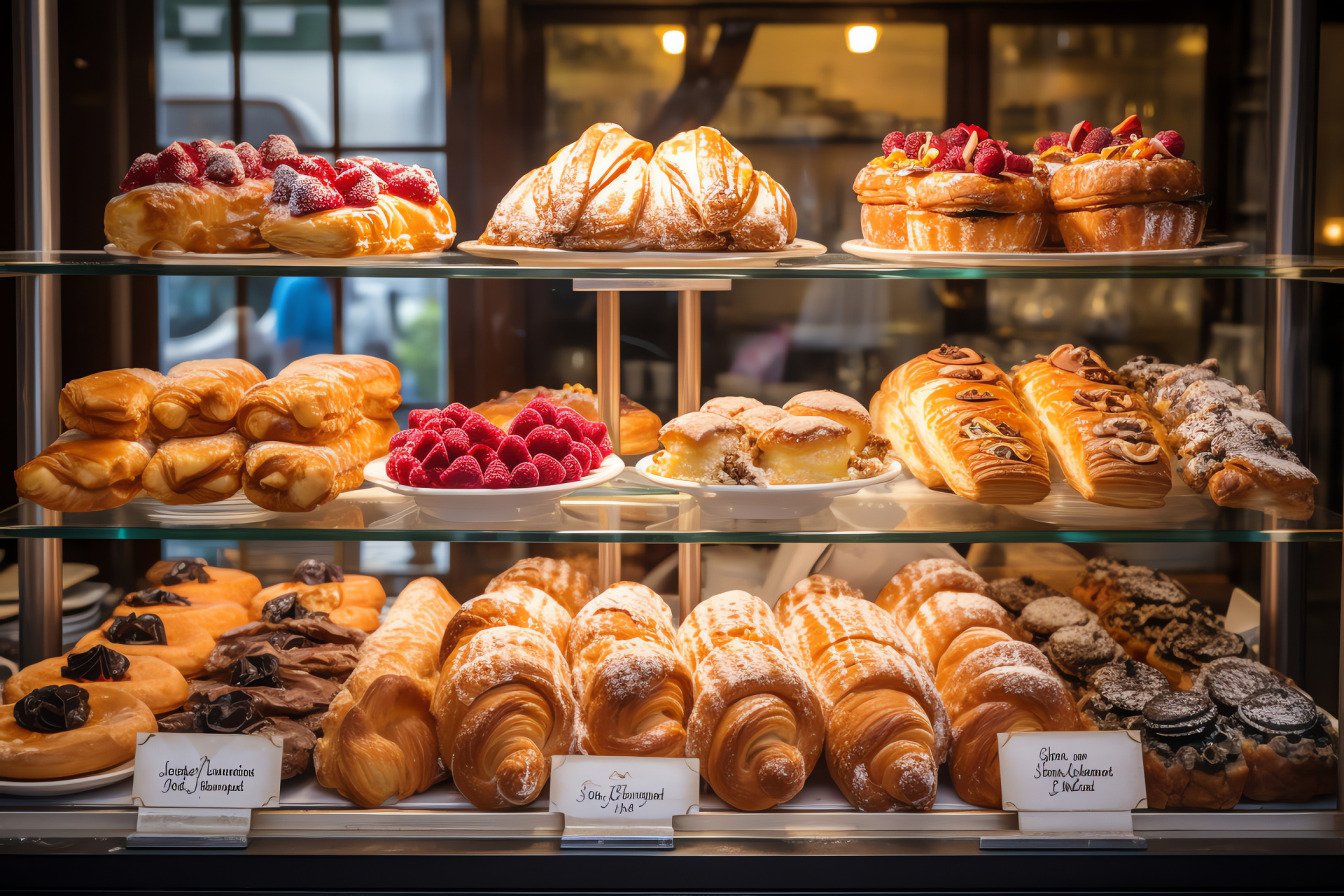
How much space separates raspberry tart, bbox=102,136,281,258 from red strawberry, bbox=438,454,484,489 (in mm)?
572

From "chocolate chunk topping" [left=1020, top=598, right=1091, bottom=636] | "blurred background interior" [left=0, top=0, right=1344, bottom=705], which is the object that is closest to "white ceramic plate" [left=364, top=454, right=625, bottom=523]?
"chocolate chunk topping" [left=1020, top=598, right=1091, bottom=636]

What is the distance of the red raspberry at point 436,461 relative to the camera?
1767 mm

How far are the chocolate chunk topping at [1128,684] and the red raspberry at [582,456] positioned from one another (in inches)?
41.4

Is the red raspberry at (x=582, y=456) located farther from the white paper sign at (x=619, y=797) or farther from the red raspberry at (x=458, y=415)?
the white paper sign at (x=619, y=797)

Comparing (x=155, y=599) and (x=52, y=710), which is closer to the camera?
(x=52, y=710)

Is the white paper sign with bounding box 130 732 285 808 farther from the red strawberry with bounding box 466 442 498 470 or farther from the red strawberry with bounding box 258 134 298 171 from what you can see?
the red strawberry with bounding box 258 134 298 171

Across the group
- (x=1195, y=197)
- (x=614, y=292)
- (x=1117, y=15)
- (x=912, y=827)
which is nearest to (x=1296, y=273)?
(x=1195, y=197)

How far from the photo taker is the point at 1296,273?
5.55ft

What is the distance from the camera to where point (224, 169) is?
185cm

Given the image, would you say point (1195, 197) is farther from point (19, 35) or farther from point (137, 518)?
point (19, 35)

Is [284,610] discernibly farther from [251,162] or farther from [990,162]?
[990,162]

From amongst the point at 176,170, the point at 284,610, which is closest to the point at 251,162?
the point at 176,170

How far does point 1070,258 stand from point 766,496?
0.67 m

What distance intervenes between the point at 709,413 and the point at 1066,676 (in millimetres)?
910
